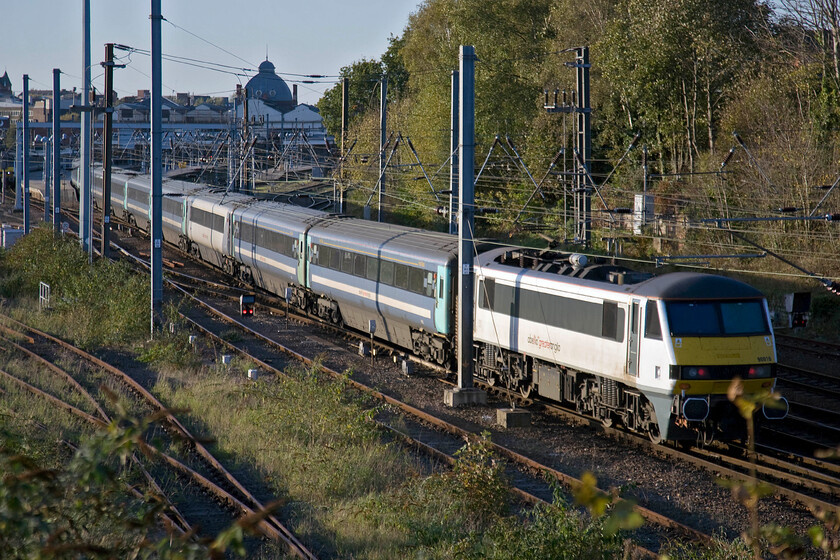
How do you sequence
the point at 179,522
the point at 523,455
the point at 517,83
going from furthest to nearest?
the point at 517,83 < the point at 523,455 < the point at 179,522

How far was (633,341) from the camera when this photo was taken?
13516mm

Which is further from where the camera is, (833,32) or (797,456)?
(833,32)

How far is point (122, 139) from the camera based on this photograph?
10606cm

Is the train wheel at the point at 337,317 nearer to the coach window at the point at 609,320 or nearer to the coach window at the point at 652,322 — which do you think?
the coach window at the point at 609,320

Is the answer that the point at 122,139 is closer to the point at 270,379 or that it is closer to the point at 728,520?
the point at 270,379

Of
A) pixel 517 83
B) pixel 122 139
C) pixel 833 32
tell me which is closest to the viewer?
pixel 833 32

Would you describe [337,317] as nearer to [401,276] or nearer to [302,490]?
[401,276]

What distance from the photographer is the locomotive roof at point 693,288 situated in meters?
13.1

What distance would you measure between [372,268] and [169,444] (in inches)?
323

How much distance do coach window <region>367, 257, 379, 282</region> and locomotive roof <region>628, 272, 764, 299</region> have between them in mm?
8612

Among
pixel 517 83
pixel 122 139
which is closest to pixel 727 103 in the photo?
pixel 517 83

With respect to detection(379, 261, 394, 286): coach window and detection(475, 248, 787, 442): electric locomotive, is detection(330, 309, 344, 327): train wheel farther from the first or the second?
detection(475, 248, 787, 442): electric locomotive

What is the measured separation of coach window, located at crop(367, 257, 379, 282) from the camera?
21141 mm

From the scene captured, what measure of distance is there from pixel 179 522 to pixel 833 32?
25.5m
